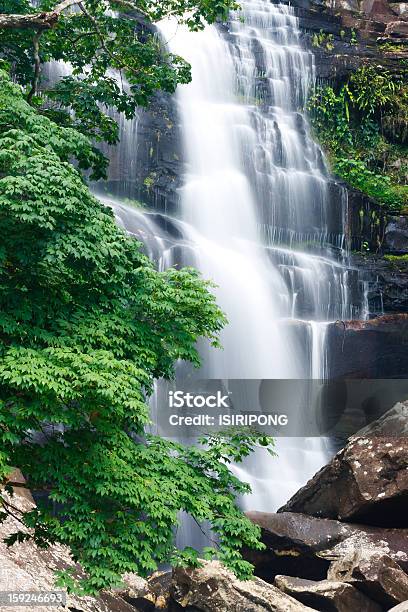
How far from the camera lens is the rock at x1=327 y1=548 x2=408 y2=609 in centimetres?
1093

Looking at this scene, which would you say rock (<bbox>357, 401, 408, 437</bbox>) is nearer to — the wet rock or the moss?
the wet rock

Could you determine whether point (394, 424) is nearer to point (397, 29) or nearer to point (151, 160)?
point (151, 160)

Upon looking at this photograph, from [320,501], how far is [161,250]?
338 inches

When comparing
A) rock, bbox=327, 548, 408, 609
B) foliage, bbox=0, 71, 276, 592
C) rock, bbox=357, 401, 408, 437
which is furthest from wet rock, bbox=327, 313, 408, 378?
foliage, bbox=0, 71, 276, 592

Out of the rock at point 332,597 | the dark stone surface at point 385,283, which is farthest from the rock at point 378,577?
the dark stone surface at point 385,283

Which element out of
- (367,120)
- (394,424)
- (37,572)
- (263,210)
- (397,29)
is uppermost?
(397,29)

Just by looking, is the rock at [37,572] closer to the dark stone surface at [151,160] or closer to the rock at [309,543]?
the rock at [309,543]

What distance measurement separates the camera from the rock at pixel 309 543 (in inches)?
491

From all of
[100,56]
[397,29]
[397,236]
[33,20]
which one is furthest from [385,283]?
[33,20]

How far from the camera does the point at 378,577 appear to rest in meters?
11.0

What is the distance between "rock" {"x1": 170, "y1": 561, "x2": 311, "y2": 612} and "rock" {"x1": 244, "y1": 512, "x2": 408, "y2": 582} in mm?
2015

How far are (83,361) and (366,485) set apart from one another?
7.28m

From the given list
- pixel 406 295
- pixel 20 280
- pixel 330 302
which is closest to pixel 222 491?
pixel 20 280

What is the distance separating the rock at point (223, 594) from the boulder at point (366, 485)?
9.11ft
